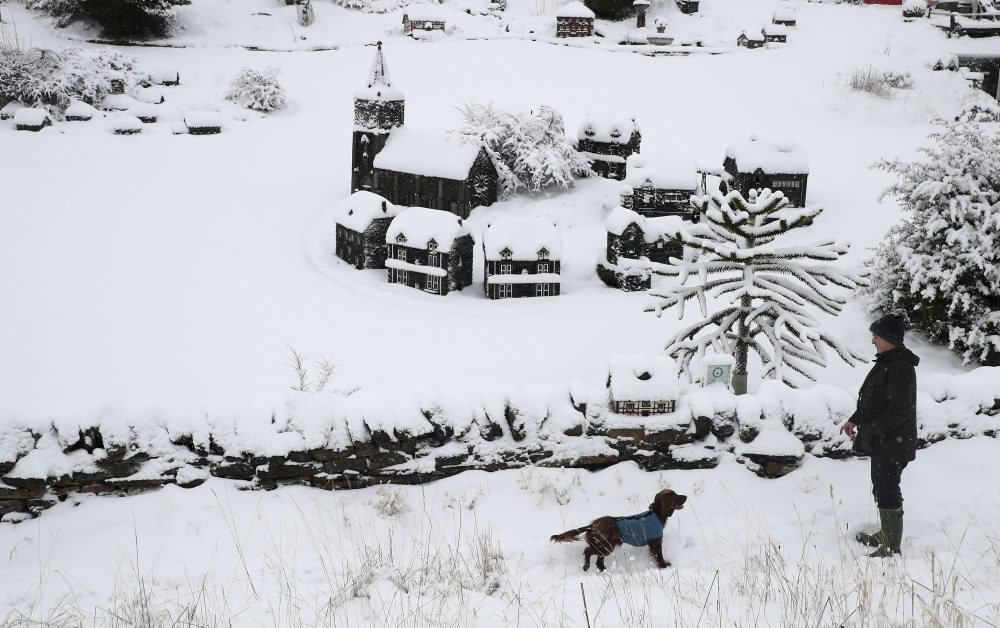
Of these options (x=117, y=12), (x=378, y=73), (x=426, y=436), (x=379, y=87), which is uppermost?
(x=117, y=12)

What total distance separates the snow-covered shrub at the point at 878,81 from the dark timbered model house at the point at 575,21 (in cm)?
968

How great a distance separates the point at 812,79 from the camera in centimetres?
2634

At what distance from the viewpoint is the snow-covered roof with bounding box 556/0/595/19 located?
30469 mm

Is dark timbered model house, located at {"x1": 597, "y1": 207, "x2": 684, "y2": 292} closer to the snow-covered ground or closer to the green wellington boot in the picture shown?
the snow-covered ground

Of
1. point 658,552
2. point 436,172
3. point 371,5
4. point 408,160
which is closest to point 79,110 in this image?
point 408,160

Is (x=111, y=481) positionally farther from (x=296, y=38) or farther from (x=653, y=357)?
(x=296, y=38)

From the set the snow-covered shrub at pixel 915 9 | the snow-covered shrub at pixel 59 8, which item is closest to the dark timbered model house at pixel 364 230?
the snow-covered shrub at pixel 59 8

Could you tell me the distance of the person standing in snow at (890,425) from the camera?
5465 mm

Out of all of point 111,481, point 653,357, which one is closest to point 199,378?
point 111,481

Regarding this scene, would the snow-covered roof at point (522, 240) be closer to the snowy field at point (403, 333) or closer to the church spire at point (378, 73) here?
the snowy field at point (403, 333)

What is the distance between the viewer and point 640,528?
5270 millimetres

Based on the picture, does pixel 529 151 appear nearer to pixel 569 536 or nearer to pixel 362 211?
pixel 362 211

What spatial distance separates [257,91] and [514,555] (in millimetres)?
22441

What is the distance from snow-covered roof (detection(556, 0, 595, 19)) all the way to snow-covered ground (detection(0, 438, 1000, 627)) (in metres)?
26.8
